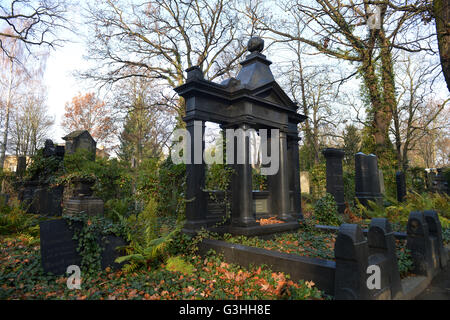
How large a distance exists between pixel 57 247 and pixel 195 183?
2.83 metres

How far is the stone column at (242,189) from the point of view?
258 inches

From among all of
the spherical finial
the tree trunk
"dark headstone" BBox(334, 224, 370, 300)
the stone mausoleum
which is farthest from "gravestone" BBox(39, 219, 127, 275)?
the tree trunk

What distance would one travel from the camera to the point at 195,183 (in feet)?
20.0

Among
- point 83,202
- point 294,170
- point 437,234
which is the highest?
point 294,170

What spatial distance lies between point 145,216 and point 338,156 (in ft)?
30.4

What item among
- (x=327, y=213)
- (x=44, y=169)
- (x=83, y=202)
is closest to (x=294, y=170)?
(x=327, y=213)

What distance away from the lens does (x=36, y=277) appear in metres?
4.10

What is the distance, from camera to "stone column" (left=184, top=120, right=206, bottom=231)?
604 centimetres

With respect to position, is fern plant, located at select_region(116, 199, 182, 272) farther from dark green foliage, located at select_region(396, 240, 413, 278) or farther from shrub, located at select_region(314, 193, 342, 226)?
shrub, located at select_region(314, 193, 342, 226)

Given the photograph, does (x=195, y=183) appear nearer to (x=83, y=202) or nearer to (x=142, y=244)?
(x=142, y=244)

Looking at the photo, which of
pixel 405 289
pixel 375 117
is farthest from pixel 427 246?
pixel 375 117

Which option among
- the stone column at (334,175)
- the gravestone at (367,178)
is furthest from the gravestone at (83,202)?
the gravestone at (367,178)
